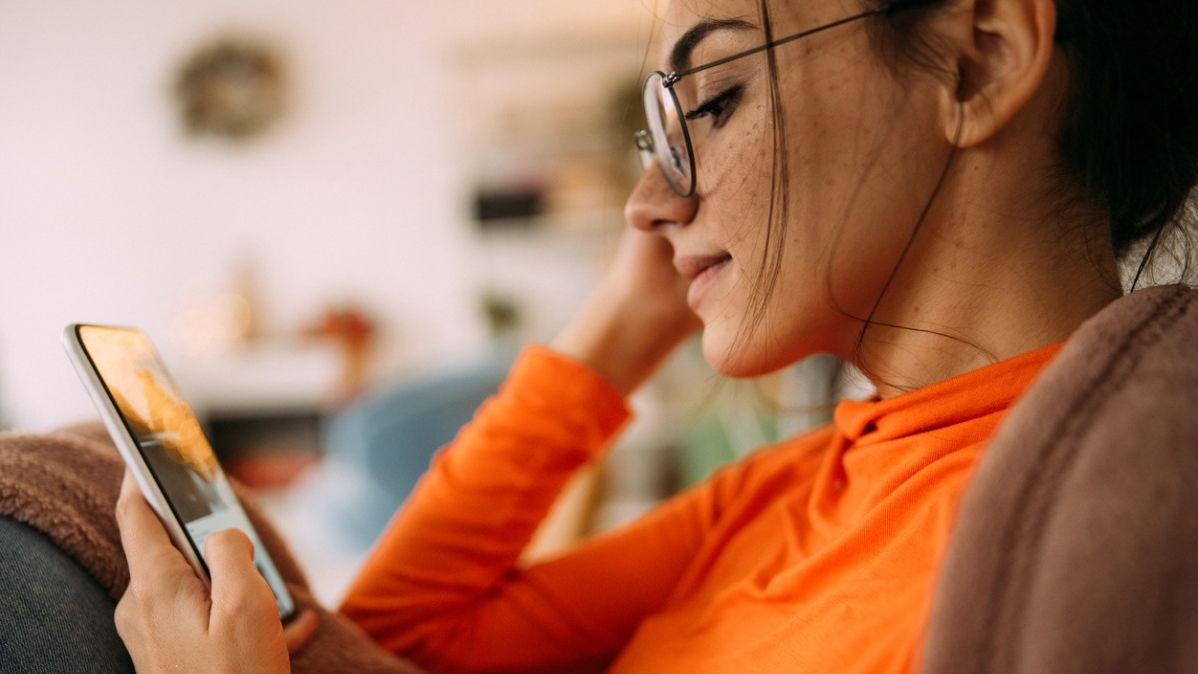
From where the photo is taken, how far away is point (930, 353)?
0.53 m

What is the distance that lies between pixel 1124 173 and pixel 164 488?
65 centimetres

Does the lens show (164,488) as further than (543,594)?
No

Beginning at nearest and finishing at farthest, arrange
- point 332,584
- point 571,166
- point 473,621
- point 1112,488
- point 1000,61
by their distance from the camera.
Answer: point 1112,488 < point 1000,61 < point 473,621 < point 332,584 < point 571,166

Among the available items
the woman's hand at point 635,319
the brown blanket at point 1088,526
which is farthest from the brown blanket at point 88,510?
the brown blanket at point 1088,526

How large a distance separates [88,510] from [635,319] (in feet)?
1.57

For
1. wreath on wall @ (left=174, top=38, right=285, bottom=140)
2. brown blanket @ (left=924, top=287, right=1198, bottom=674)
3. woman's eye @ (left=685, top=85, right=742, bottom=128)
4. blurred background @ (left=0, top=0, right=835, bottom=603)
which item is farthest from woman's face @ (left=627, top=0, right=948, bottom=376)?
wreath on wall @ (left=174, top=38, right=285, bottom=140)

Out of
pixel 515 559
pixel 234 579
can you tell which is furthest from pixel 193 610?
pixel 515 559

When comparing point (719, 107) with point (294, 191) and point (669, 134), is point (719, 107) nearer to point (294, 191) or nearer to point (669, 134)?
point (669, 134)

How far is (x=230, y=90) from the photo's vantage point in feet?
12.9

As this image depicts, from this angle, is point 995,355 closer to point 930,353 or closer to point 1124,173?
point 930,353

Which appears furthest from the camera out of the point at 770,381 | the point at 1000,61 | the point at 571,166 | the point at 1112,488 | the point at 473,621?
the point at 571,166

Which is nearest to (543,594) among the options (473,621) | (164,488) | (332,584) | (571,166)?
(473,621)

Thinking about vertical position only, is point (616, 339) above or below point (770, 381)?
above

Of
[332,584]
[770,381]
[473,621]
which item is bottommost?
[332,584]
